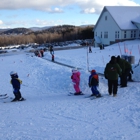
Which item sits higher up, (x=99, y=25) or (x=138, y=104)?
(x=99, y=25)

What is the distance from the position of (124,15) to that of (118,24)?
366 cm

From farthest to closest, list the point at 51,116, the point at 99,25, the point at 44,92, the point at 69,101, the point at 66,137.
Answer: the point at 99,25 < the point at 44,92 < the point at 69,101 < the point at 51,116 < the point at 66,137

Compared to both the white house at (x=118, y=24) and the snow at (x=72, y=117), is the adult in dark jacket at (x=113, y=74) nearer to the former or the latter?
the snow at (x=72, y=117)

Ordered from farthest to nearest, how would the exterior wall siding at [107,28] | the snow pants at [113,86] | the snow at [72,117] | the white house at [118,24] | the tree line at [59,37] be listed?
the tree line at [59,37]
the exterior wall siding at [107,28]
the white house at [118,24]
the snow pants at [113,86]
the snow at [72,117]

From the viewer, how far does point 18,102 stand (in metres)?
9.13

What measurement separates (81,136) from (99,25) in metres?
46.7

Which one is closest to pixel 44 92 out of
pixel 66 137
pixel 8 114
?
pixel 8 114

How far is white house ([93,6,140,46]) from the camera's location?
44594 mm

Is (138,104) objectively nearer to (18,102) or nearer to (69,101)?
(69,101)

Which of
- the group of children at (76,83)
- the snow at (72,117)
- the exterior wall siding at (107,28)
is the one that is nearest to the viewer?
the snow at (72,117)

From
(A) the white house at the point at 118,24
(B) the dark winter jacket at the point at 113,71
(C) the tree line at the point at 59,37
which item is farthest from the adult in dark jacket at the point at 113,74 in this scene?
(C) the tree line at the point at 59,37

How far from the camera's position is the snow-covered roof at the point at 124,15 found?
1758 inches

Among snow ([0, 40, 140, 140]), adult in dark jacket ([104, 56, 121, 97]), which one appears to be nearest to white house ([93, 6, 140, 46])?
snow ([0, 40, 140, 140])

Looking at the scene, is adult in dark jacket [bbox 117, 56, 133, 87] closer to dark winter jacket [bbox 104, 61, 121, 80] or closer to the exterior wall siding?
dark winter jacket [bbox 104, 61, 121, 80]
